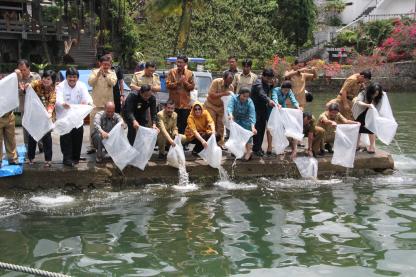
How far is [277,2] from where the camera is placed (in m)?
40.4

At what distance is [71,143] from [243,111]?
3059 mm

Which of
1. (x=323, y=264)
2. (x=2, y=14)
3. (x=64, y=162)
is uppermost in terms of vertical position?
(x=2, y=14)

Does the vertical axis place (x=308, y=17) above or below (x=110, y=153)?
above

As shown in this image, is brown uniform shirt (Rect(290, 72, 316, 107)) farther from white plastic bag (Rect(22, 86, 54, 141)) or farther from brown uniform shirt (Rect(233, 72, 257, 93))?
white plastic bag (Rect(22, 86, 54, 141))

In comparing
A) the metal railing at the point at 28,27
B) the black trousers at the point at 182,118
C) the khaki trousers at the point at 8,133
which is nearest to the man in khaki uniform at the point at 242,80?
the black trousers at the point at 182,118

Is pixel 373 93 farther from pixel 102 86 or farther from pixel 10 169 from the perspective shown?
pixel 10 169

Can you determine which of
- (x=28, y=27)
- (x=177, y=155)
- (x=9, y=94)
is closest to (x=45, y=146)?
(x=9, y=94)

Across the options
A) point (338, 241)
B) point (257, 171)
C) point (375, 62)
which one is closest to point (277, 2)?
point (375, 62)

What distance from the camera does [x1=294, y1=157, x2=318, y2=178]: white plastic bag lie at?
389 inches

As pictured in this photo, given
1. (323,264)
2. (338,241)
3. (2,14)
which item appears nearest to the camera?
(323,264)

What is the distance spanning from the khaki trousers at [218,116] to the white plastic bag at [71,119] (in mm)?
2549

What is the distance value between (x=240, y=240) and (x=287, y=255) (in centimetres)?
70

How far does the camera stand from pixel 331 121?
10.0 m

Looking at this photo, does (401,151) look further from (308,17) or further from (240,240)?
(308,17)
